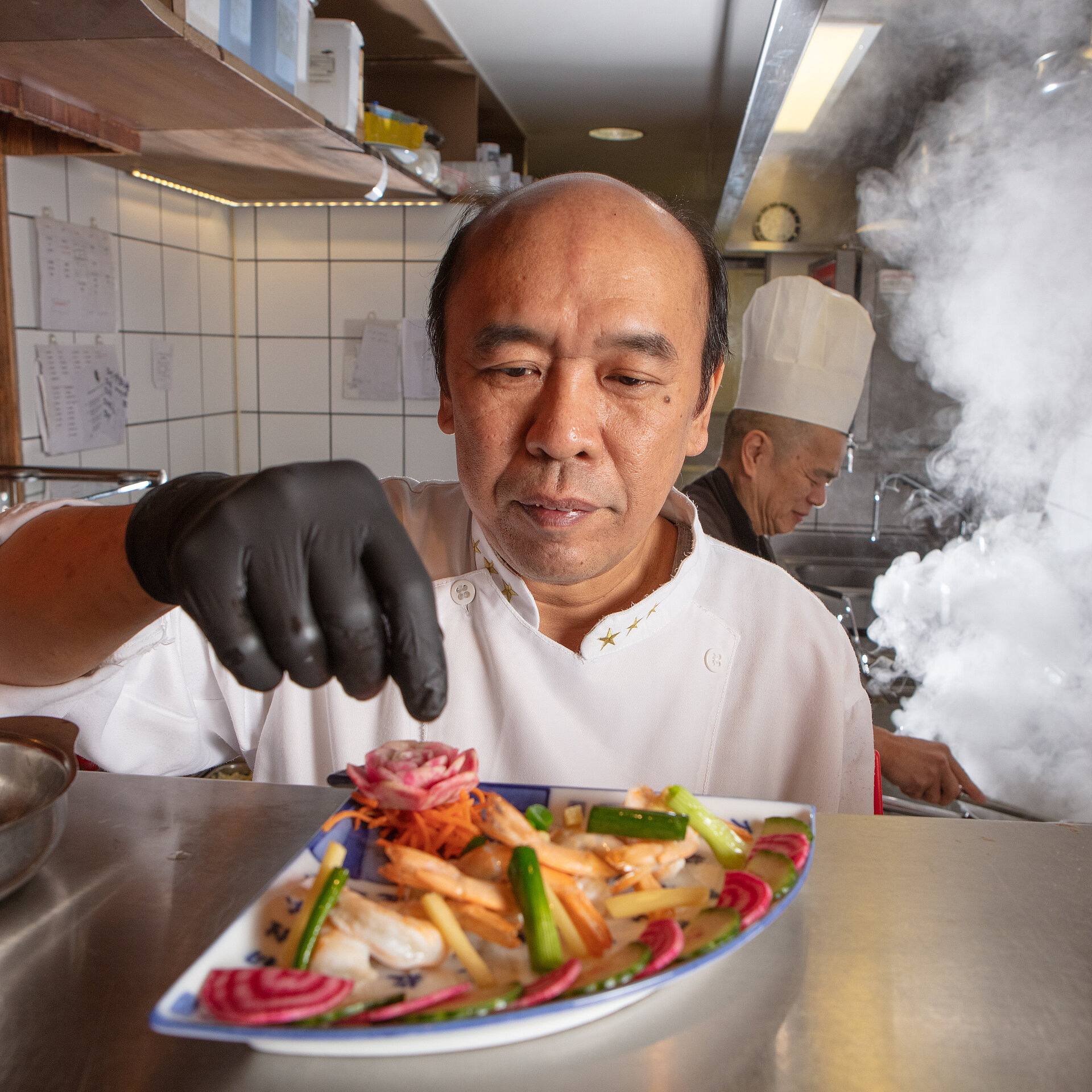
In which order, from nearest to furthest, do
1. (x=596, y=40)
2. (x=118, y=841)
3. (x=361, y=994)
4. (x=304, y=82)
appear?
(x=361, y=994)
(x=118, y=841)
(x=304, y=82)
(x=596, y=40)

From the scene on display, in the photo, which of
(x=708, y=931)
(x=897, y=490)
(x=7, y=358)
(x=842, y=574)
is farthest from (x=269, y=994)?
(x=897, y=490)

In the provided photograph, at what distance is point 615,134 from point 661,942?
13.9ft

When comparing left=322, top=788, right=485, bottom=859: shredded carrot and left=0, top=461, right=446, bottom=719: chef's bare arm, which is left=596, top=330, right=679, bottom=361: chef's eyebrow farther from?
left=322, top=788, right=485, bottom=859: shredded carrot

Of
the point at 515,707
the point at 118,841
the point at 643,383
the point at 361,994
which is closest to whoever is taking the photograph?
the point at 361,994

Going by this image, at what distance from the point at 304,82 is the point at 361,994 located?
7.65ft

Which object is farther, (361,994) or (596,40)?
(596,40)

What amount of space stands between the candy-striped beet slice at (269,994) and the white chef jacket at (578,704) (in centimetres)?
77

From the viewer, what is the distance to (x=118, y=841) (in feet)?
2.54

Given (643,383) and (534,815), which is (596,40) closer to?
(643,383)

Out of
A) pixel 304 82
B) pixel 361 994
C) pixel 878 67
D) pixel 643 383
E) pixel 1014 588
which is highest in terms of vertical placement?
pixel 878 67

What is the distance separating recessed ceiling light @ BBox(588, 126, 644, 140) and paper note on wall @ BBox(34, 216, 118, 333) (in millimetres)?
2389

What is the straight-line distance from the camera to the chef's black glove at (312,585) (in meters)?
0.65

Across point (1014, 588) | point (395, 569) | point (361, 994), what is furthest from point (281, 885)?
point (1014, 588)

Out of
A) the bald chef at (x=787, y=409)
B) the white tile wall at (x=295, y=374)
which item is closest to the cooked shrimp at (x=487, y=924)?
the bald chef at (x=787, y=409)
